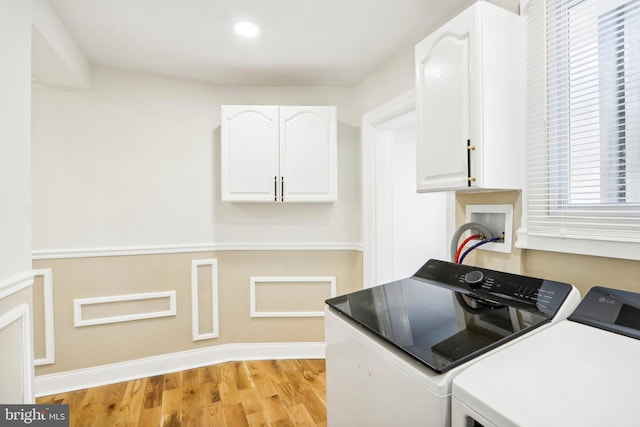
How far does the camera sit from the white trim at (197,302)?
2.65 metres

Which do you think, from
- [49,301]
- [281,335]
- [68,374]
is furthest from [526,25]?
[68,374]

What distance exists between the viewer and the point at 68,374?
2.31 metres

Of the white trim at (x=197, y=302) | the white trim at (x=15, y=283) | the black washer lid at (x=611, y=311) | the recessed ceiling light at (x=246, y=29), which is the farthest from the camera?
the white trim at (x=197, y=302)

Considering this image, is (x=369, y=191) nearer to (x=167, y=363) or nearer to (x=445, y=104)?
(x=445, y=104)

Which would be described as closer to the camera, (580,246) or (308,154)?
(580,246)

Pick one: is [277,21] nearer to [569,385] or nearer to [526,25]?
[526,25]

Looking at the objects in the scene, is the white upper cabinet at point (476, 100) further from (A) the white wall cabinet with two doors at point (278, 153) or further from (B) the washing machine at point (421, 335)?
(A) the white wall cabinet with two doors at point (278, 153)

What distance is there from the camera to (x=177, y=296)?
2.62 meters

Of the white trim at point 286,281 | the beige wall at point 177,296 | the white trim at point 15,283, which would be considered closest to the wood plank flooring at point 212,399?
the beige wall at point 177,296

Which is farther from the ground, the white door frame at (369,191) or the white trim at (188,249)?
the white door frame at (369,191)

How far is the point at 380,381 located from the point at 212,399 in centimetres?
171

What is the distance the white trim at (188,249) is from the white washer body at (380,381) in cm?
146

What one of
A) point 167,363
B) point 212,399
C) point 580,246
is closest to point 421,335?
point 580,246

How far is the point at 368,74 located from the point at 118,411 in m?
3.01
